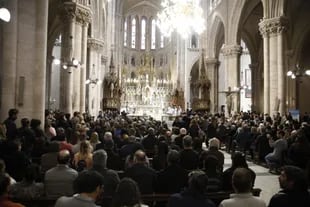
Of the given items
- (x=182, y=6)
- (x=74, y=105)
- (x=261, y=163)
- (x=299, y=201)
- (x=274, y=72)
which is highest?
(x=182, y=6)

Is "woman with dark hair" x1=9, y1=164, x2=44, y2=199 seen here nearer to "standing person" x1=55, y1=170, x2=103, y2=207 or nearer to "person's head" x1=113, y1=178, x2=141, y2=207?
"standing person" x1=55, y1=170, x2=103, y2=207

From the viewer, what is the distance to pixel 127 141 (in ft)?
31.1

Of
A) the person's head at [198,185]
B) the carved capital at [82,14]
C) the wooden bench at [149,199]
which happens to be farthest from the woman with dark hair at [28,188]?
the carved capital at [82,14]

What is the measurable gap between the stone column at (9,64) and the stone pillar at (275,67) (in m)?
14.6

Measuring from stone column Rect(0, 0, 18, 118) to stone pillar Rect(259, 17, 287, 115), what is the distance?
14644 mm

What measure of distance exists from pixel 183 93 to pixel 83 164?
3838 centimetres

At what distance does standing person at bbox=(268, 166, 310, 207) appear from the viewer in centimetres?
372

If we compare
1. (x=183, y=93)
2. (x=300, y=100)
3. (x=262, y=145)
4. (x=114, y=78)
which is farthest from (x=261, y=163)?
(x=183, y=93)

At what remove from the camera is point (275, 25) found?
20891mm

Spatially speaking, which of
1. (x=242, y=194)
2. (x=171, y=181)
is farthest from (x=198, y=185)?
(x=171, y=181)

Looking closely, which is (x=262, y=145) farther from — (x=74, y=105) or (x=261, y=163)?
(x=74, y=105)

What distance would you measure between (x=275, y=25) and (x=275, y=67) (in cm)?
254

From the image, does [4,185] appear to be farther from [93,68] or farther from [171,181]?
[93,68]

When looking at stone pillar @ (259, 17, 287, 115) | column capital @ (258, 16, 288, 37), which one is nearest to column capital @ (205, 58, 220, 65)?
stone pillar @ (259, 17, 287, 115)
